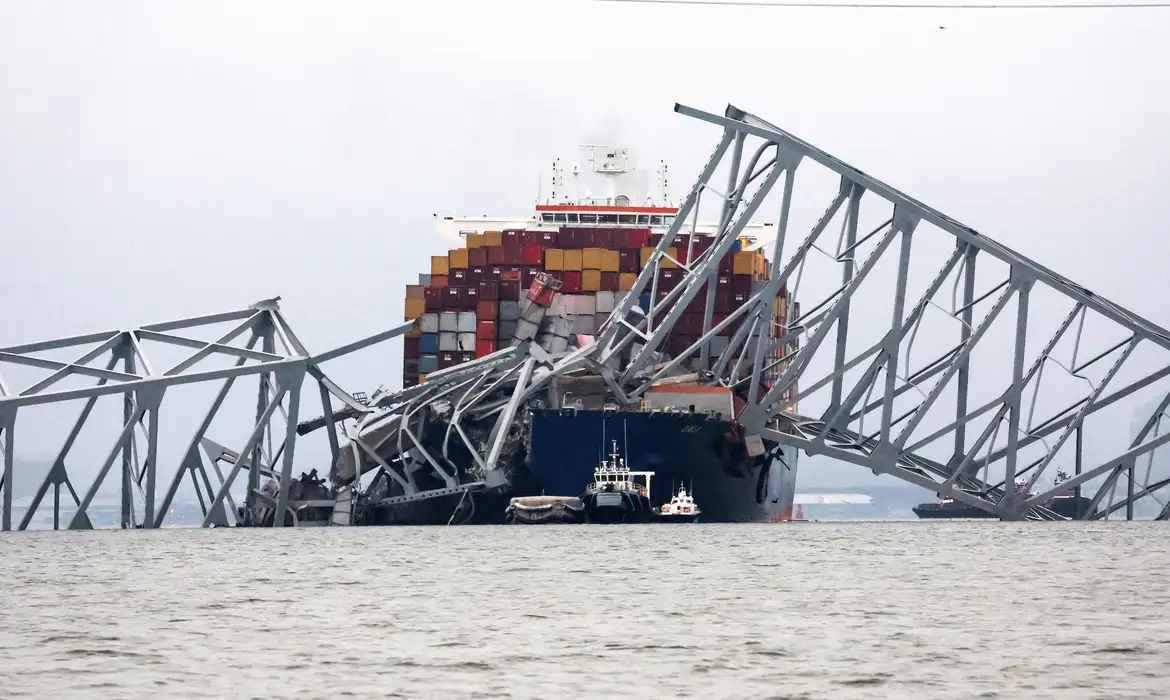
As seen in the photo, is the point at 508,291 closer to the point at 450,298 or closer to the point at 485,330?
the point at 485,330

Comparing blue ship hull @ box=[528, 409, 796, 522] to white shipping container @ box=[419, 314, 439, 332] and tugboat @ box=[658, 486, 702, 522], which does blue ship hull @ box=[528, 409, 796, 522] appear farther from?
white shipping container @ box=[419, 314, 439, 332]

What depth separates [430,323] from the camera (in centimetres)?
7706

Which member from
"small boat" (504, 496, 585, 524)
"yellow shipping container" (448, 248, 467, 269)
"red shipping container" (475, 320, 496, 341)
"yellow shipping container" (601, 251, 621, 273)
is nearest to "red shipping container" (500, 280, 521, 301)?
"red shipping container" (475, 320, 496, 341)

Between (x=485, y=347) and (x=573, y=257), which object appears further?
(x=573, y=257)

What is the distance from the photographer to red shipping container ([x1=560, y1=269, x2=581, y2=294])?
77.9m

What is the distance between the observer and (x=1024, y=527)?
6159 cm

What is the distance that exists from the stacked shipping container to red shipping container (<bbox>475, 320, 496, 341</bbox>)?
0.13 feet

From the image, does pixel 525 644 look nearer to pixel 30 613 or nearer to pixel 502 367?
pixel 30 613

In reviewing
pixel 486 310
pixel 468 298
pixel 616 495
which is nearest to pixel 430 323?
pixel 468 298

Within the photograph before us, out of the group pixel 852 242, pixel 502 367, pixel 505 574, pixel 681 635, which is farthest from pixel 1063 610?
pixel 502 367

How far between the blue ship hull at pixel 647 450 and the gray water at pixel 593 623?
47.2 feet

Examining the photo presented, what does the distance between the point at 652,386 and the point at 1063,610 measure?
122 ft

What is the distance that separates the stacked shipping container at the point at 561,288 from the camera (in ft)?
246

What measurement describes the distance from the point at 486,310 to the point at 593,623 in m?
50.5
